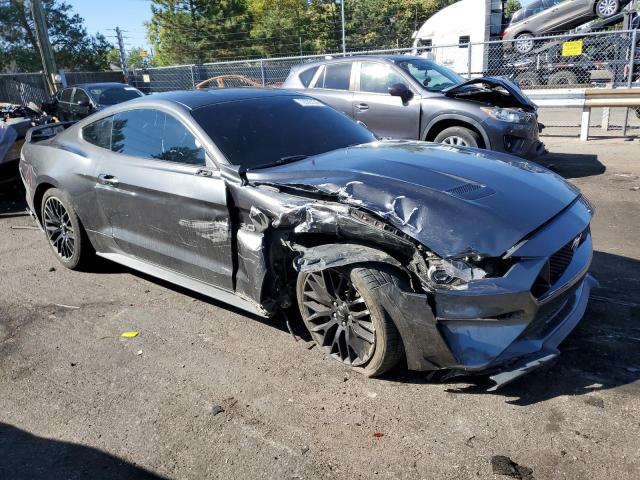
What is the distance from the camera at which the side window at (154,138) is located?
156 inches

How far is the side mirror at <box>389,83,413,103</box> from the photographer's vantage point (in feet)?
25.9

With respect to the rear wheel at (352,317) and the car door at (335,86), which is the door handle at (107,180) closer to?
the rear wheel at (352,317)

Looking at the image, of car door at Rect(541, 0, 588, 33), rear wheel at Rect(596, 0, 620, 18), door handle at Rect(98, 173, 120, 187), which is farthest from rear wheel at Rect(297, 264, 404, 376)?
car door at Rect(541, 0, 588, 33)

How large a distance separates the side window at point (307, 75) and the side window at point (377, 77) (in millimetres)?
972

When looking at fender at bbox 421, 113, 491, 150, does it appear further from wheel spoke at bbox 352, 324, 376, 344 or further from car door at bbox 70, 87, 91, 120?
car door at bbox 70, 87, 91, 120

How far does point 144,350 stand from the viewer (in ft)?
12.4

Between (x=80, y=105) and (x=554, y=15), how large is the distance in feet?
57.2

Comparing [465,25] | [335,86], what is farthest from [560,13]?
[335,86]

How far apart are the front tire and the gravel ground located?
82 centimetres

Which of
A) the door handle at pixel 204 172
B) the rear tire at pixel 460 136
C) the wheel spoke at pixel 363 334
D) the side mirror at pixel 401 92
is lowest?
the wheel spoke at pixel 363 334

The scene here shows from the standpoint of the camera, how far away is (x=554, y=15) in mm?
20875

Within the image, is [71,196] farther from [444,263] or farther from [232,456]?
[444,263]

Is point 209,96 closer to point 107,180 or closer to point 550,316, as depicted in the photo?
point 107,180

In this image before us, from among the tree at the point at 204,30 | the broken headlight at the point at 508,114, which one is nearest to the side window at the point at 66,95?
the broken headlight at the point at 508,114
